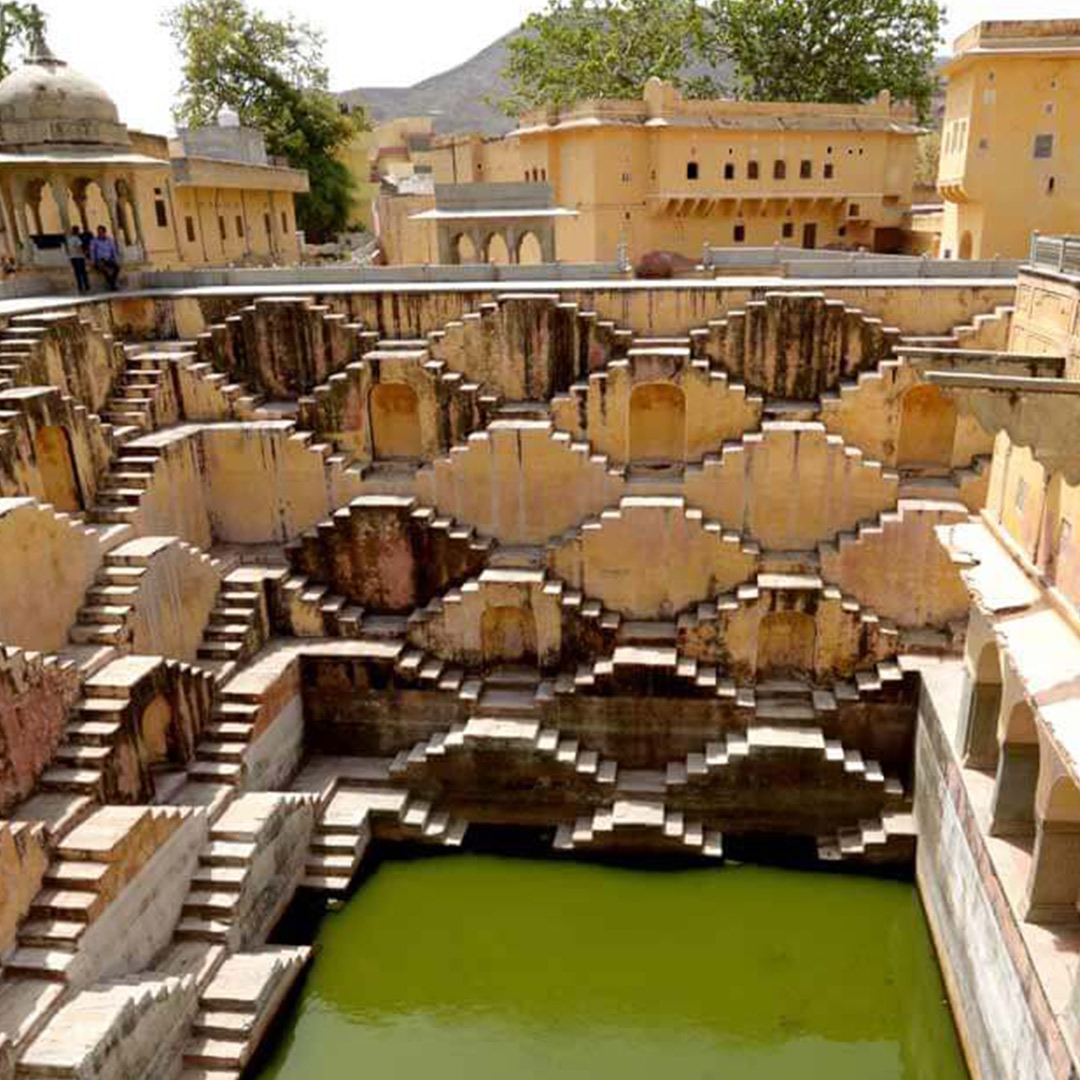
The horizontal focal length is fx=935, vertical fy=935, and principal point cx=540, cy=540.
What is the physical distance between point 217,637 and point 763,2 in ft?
85.0

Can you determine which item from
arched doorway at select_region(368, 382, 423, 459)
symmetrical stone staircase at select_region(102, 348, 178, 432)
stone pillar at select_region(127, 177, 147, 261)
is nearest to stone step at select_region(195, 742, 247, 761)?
symmetrical stone staircase at select_region(102, 348, 178, 432)

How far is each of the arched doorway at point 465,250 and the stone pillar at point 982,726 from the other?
39.8 ft

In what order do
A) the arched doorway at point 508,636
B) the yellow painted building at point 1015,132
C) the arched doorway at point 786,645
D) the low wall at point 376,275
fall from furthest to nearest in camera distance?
the yellow painted building at point 1015,132 → the low wall at point 376,275 → the arched doorway at point 508,636 → the arched doorway at point 786,645

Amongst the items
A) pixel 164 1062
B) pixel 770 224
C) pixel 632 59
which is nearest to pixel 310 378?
pixel 164 1062

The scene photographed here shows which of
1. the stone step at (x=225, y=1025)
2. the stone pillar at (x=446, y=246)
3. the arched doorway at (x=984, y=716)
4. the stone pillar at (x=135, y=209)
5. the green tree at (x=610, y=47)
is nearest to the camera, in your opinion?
the stone step at (x=225, y=1025)

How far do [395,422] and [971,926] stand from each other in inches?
396

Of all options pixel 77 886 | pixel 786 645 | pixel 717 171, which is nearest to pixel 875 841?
pixel 786 645

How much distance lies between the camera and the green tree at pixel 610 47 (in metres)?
30.0

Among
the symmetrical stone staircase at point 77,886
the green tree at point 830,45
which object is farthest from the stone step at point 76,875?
the green tree at point 830,45

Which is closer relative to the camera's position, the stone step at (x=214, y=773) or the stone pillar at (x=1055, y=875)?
the stone pillar at (x=1055, y=875)

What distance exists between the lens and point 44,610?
10.1 metres

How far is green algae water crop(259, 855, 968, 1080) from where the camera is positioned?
9.07 meters

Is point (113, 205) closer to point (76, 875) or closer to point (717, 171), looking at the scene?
point (76, 875)

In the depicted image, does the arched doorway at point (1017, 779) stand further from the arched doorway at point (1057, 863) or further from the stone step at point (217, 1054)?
the stone step at point (217, 1054)
